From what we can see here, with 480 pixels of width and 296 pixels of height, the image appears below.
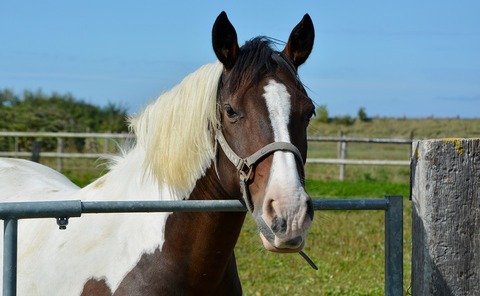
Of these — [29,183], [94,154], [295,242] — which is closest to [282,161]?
[295,242]

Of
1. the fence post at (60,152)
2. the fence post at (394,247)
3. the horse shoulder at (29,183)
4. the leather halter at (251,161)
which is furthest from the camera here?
the fence post at (60,152)

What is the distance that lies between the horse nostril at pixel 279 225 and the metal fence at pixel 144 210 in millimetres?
220

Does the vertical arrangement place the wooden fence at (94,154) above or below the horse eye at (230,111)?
below

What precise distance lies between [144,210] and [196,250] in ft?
1.98

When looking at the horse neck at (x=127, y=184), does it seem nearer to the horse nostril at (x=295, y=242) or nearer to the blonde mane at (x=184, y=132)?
the blonde mane at (x=184, y=132)

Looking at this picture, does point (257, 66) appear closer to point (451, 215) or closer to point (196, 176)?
point (196, 176)

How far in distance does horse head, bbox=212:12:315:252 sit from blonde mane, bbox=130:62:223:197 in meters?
0.06

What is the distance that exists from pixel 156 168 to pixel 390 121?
36025 mm

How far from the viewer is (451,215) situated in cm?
235

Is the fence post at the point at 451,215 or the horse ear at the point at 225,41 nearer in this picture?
the fence post at the point at 451,215

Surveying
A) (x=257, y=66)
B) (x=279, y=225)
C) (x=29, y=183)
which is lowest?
(x=29, y=183)

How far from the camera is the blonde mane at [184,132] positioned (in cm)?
286

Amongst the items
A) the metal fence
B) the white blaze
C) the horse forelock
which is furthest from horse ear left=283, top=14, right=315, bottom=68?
the metal fence

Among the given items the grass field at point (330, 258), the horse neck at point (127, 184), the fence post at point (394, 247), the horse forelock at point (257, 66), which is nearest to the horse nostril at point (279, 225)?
the grass field at point (330, 258)
